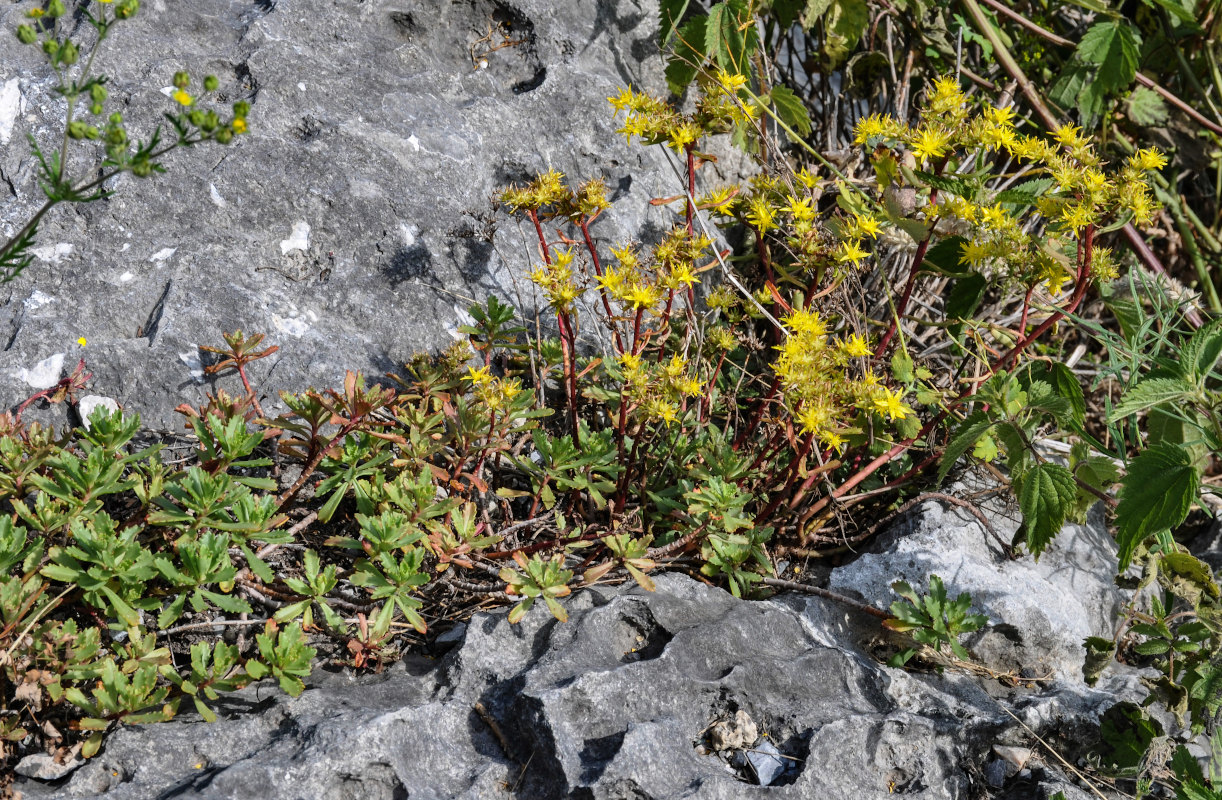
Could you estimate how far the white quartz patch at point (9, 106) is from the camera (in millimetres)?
2762

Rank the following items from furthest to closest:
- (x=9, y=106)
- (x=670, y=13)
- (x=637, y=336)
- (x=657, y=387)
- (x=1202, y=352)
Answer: (x=670, y=13)
(x=9, y=106)
(x=637, y=336)
(x=657, y=387)
(x=1202, y=352)

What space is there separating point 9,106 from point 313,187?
925 mm

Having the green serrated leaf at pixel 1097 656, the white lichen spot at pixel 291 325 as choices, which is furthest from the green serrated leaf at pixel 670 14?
the green serrated leaf at pixel 1097 656

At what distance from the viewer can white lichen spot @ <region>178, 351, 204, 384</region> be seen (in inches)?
101

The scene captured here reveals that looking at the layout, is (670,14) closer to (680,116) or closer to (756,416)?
(680,116)

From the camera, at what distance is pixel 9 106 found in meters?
2.79

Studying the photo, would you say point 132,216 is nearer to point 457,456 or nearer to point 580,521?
point 457,456

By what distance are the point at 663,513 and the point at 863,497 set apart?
59 cm

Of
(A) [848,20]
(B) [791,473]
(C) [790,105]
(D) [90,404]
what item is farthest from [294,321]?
(A) [848,20]

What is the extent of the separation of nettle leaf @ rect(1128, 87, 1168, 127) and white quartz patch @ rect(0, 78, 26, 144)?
3993mm

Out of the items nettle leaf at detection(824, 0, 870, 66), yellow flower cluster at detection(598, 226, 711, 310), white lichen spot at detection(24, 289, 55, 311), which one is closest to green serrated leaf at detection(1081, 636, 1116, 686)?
yellow flower cluster at detection(598, 226, 711, 310)

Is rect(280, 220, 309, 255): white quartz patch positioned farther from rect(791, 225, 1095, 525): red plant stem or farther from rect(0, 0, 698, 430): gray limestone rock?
rect(791, 225, 1095, 525): red plant stem

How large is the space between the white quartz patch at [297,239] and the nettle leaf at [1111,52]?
9.18ft

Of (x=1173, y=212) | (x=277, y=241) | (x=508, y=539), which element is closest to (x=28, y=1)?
(x=277, y=241)
